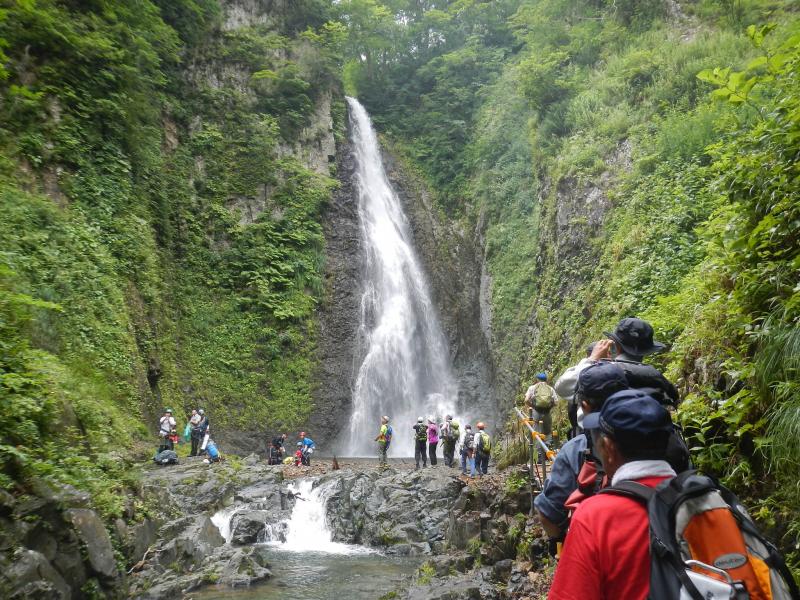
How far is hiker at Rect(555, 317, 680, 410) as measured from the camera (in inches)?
98.7

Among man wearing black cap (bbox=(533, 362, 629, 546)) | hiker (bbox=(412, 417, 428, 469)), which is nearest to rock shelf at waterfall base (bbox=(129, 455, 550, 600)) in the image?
hiker (bbox=(412, 417, 428, 469))

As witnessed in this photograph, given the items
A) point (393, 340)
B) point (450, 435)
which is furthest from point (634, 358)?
point (393, 340)

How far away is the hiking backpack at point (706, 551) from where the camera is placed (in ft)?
4.92

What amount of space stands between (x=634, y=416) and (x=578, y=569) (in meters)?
0.55

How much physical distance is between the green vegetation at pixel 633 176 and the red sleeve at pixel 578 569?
77.3 inches

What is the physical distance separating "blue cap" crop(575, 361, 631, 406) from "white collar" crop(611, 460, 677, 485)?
0.62m

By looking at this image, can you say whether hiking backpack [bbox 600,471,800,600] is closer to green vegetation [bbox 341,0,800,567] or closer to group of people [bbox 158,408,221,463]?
green vegetation [bbox 341,0,800,567]

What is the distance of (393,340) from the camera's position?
75.7 ft

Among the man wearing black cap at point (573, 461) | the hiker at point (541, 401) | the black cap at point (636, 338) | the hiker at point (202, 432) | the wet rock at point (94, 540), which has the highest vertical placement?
the black cap at point (636, 338)

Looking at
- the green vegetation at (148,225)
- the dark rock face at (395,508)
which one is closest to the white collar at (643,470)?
the green vegetation at (148,225)

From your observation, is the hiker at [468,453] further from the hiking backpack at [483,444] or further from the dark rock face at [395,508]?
the hiking backpack at [483,444]

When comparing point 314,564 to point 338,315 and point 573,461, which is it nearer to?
point 573,461

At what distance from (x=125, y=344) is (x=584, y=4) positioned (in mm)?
19928

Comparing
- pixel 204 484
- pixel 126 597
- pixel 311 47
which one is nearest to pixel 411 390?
pixel 204 484
